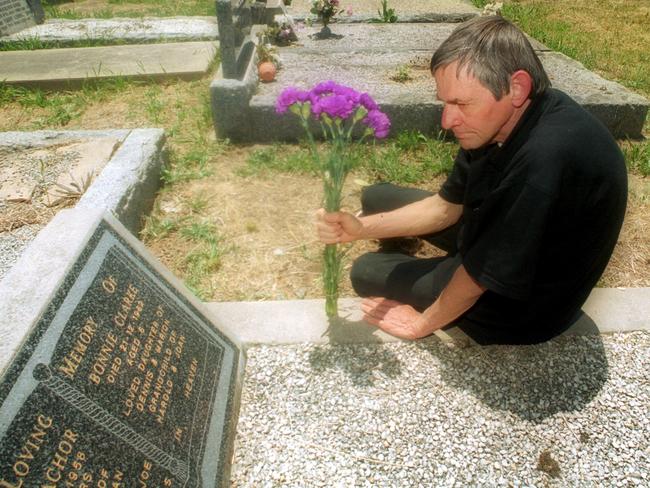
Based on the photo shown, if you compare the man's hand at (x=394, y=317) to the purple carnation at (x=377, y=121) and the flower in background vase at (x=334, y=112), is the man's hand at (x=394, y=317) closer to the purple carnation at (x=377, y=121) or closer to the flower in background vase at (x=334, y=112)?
the flower in background vase at (x=334, y=112)

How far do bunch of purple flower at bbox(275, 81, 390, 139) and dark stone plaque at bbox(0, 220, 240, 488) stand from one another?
0.80m

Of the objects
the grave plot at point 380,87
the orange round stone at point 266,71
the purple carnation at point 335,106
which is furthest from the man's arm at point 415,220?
the orange round stone at point 266,71

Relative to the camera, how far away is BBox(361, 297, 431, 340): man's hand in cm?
213

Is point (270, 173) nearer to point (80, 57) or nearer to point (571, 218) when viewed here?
point (571, 218)

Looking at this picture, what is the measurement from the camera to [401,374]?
2.10 meters

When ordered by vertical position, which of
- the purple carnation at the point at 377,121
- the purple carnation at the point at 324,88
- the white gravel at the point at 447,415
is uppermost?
the purple carnation at the point at 324,88

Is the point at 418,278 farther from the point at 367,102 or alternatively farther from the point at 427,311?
the point at 367,102

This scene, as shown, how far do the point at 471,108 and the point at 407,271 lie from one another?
946 millimetres

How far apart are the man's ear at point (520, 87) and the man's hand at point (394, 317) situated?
98cm

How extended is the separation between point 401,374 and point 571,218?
3.16 feet

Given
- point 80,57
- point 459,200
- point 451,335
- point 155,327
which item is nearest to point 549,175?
point 459,200

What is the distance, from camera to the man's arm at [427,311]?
71.7 inches

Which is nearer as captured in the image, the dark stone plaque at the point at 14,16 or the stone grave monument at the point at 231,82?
the stone grave monument at the point at 231,82

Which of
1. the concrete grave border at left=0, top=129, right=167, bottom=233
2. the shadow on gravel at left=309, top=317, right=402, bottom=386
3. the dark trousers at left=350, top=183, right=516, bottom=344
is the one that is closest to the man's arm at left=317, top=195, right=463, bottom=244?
the dark trousers at left=350, top=183, right=516, bottom=344
